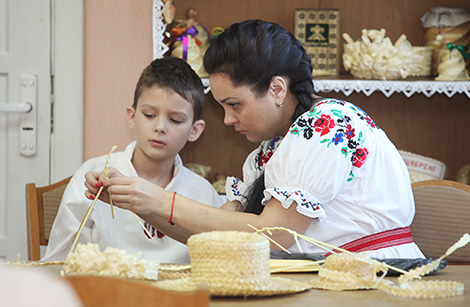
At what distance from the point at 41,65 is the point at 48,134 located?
30 centimetres

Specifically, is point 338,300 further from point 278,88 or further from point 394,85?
point 394,85

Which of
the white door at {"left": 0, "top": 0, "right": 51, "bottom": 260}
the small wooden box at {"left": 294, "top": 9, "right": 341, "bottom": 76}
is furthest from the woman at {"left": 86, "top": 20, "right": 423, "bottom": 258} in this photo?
the white door at {"left": 0, "top": 0, "right": 51, "bottom": 260}

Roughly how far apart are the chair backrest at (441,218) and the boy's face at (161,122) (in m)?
0.75

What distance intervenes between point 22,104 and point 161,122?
960mm

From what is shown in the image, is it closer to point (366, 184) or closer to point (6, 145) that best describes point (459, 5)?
point (366, 184)

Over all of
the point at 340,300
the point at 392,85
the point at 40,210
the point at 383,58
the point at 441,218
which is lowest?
the point at 40,210

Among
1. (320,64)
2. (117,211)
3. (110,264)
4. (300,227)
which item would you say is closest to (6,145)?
(117,211)

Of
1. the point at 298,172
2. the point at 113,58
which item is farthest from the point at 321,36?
the point at 298,172

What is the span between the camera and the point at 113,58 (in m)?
2.57

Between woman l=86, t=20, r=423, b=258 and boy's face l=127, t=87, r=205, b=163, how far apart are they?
368mm

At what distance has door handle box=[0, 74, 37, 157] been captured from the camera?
8.46 ft

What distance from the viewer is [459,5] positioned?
2.62 m

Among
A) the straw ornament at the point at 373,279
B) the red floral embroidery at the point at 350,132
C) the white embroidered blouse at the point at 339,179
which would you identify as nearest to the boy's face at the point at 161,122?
the white embroidered blouse at the point at 339,179

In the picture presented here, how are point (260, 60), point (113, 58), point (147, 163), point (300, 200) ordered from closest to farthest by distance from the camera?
1. point (300, 200)
2. point (260, 60)
3. point (147, 163)
4. point (113, 58)
